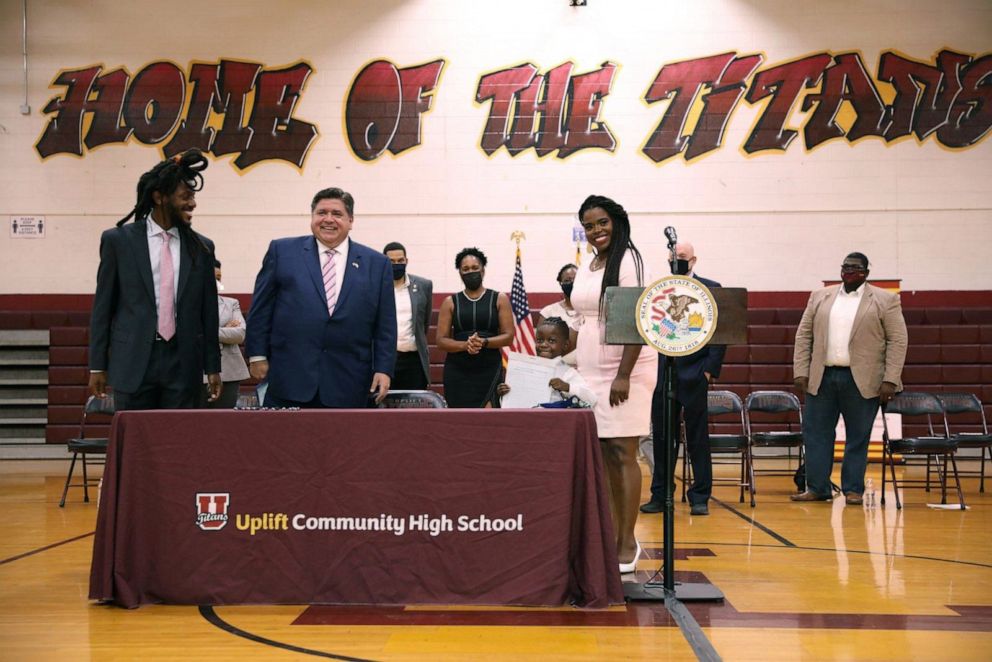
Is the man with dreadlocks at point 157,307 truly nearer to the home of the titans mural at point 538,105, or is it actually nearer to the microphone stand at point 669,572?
the microphone stand at point 669,572

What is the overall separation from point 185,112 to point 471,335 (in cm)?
701

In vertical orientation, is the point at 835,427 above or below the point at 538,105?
below

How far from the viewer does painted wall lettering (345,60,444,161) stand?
12016mm

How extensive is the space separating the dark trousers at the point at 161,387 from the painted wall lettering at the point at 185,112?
7941 mm

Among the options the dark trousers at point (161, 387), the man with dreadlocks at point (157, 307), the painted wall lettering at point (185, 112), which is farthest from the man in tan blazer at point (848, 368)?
the painted wall lettering at point (185, 112)

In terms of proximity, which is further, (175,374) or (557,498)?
(175,374)

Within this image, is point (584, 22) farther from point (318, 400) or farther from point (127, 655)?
point (127, 655)

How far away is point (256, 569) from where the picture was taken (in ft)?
13.0

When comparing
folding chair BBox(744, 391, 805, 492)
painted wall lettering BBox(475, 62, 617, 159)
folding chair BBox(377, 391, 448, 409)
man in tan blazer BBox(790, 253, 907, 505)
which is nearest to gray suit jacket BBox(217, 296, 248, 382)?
folding chair BBox(377, 391, 448, 409)

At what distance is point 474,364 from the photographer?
670 centimetres

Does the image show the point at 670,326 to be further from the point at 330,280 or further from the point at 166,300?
the point at 166,300

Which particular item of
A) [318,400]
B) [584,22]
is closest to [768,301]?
[584,22]

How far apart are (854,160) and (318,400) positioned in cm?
924

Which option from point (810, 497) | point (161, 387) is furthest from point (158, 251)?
point (810, 497)
